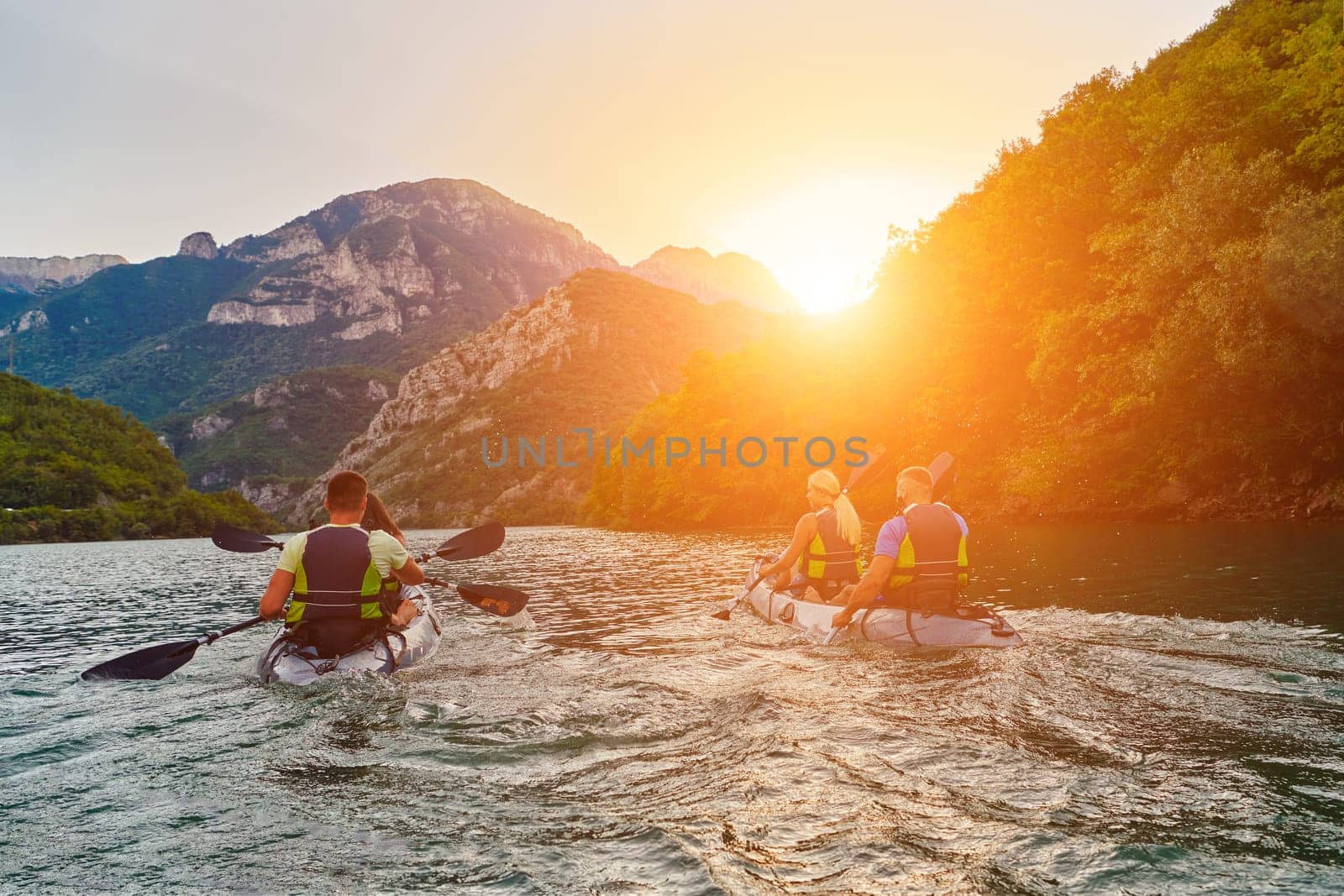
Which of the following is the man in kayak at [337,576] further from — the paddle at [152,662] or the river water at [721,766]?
the paddle at [152,662]

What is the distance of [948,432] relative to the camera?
35.4m

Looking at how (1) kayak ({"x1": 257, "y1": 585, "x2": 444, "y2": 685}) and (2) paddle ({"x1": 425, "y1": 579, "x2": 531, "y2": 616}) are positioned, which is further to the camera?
(2) paddle ({"x1": 425, "y1": 579, "x2": 531, "y2": 616})

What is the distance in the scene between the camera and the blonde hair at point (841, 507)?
10.6m

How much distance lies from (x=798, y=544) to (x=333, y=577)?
20.8 feet

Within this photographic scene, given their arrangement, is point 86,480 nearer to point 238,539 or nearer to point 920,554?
point 238,539

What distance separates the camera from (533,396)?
407ft

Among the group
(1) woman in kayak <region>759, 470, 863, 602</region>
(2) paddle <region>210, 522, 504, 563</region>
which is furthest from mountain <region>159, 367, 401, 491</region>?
(1) woman in kayak <region>759, 470, 863, 602</region>

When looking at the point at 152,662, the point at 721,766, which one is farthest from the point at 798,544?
the point at 152,662

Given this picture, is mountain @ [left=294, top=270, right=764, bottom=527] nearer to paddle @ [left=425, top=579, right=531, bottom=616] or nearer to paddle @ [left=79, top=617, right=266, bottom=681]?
paddle @ [left=425, top=579, right=531, bottom=616]

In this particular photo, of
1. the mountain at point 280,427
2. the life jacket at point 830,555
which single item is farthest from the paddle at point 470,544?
the mountain at point 280,427

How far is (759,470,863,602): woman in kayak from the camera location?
10742 millimetres

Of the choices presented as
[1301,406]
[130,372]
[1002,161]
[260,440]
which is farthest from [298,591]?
[130,372]

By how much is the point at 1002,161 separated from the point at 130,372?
212 m

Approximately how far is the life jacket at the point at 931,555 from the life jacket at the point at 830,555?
210cm
